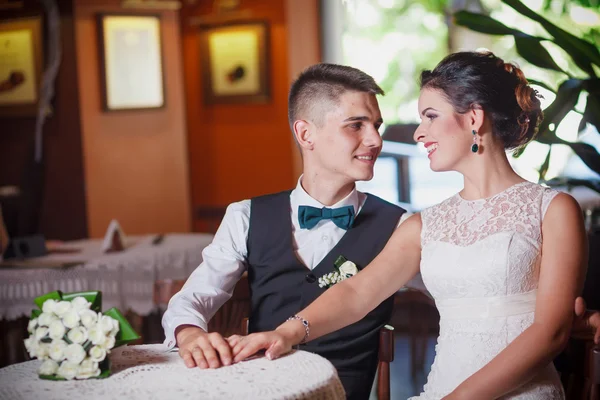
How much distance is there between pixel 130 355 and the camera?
5.85 ft

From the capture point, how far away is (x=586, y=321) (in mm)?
1770

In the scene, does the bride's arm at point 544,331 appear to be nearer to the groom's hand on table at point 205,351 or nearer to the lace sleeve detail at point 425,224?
the lace sleeve detail at point 425,224

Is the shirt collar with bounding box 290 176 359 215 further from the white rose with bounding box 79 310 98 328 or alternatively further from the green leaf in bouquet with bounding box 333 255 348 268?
the white rose with bounding box 79 310 98 328

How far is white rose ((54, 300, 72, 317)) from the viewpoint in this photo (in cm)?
157

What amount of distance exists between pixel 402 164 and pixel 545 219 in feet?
16.7

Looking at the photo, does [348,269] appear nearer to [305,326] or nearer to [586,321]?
[305,326]

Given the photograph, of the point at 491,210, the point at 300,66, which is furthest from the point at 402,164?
the point at 491,210

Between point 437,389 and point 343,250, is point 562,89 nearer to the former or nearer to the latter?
point 343,250

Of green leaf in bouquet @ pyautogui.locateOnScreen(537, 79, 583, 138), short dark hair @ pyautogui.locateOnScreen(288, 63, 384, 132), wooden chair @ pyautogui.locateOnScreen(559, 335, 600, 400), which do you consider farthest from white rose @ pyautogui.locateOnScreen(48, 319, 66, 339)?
green leaf in bouquet @ pyautogui.locateOnScreen(537, 79, 583, 138)

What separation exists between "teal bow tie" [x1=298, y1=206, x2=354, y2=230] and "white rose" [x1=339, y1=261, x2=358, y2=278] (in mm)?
155

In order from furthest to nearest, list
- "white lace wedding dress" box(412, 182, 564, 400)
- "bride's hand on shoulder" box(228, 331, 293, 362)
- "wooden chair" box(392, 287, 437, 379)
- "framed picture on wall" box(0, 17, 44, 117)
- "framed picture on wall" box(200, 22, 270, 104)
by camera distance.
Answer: "framed picture on wall" box(200, 22, 270, 104), "framed picture on wall" box(0, 17, 44, 117), "wooden chair" box(392, 287, 437, 379), "white lace wedding dress" box(412, 182, 564, 400), "bride's hand on shoulder" box(228, 331, 293, 362)

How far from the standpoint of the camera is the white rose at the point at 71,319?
5.12ft

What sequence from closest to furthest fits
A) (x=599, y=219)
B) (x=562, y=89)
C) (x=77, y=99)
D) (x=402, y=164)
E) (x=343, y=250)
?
(x=343, y=250), (x=562, y=89), (x=599, y=219), (x=77, y=99), (x=402, y=164)

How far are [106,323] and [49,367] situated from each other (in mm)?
156
